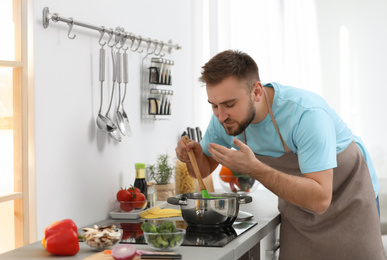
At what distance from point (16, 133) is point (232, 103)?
73 cm

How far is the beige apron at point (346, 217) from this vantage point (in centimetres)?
194

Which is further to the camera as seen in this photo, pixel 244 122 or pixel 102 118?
pixel 102 118

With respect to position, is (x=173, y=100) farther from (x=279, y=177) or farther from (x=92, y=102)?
(x=279, y=177)

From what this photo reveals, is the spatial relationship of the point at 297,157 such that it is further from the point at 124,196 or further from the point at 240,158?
the point at 124,196

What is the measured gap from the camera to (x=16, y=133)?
5.33 ft

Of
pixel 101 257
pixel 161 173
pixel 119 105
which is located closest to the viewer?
pixel 101 257

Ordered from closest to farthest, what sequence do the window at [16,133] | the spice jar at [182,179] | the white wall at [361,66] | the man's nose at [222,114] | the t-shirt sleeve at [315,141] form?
1. the window at [16,133]
2. the t-shirt sleeve at [315,141]
3. the man's nose at [222,114]
4. the spice jar at [182,179]
5. the white wall at [361,66]

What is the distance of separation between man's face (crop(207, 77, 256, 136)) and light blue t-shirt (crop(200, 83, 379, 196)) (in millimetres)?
127

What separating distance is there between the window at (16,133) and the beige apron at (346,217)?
88 centimetres

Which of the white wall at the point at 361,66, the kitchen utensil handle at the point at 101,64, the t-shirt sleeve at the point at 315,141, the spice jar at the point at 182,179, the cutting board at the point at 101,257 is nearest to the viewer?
the cutting board at the point at 101,257

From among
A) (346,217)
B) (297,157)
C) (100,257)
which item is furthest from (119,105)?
(346,217)

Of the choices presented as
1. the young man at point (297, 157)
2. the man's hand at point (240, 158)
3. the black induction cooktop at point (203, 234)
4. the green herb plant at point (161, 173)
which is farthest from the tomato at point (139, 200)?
the man's hand at point (240, 158)

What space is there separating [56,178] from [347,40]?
2480mm

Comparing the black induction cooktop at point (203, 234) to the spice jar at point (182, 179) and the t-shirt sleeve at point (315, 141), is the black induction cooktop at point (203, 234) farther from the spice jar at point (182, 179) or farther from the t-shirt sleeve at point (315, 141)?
the spice jar at point (182, 179)
